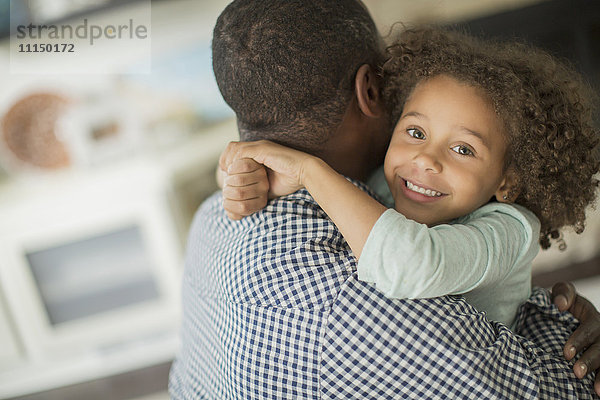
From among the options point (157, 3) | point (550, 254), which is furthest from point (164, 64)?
point (550, 254)

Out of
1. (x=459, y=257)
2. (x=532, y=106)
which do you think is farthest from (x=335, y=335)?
(x=532, y=106)

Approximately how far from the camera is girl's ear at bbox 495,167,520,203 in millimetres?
1044

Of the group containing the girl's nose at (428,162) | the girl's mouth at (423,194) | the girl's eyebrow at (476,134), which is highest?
the girl's eyebrow at (476,134)

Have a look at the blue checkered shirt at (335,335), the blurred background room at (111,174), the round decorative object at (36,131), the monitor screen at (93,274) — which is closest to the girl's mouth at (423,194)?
the blue checkered shirt at (335,335)

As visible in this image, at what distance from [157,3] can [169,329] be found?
1.83m

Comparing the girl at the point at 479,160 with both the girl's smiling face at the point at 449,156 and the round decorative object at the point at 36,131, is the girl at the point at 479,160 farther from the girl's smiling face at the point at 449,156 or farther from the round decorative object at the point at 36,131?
the round decorative object at the point at 36,131

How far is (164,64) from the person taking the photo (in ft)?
9.37

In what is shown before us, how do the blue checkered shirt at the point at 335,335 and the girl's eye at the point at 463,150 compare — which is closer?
the blue checkered shirt at the point at 335,335

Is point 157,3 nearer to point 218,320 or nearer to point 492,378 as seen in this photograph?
point 218,320

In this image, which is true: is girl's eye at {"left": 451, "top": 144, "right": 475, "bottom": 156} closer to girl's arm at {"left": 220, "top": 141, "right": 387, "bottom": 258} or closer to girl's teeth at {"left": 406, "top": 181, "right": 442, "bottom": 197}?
girl's teeth at {"left": 406, "top": 181, "right": 442, "bottom": 197}

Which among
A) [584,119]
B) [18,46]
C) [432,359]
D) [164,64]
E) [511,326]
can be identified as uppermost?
[18,46]

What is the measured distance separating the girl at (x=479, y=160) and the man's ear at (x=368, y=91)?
5 centimetres

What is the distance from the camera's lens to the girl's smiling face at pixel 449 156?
99cm

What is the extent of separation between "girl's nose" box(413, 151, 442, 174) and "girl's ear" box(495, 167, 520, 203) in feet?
0.54
